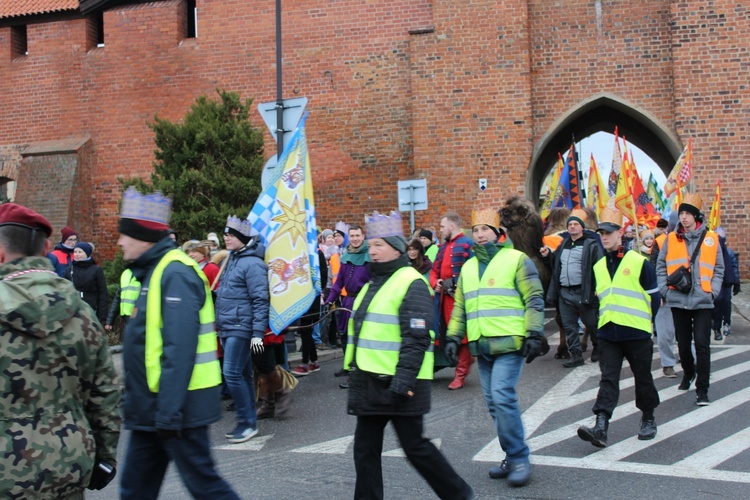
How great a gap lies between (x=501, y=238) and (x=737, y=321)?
30.0 ft

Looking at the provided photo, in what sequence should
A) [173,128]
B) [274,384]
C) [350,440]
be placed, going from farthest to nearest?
1. [173,128]
2. [274,384]
3. [350,440]

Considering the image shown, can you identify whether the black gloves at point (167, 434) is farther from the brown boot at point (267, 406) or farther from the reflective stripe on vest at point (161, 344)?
the brown boot at point (267, 406)

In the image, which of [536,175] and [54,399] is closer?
[54,399]

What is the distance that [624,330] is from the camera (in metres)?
6.30

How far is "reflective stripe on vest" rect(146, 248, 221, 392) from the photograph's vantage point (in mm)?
3777

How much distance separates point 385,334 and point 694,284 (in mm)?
4323

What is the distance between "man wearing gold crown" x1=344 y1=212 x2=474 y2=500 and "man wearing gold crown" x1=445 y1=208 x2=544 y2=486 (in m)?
0.99

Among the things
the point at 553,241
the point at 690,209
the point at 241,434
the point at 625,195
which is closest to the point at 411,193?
the point at 625,195

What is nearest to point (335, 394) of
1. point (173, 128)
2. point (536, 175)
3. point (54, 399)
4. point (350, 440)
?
point (350, 440)

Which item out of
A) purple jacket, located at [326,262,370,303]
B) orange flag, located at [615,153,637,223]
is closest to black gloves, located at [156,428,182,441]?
purple jacket, located at [326,262,370,303]

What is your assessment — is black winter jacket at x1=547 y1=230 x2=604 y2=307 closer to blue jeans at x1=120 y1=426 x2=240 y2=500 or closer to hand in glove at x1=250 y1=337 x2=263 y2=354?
hand in glove at x1=250 y1=337 x2=263 y2=354

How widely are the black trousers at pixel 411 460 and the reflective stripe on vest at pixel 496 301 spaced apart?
1.29 m

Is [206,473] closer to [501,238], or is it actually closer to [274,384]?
[501,238]

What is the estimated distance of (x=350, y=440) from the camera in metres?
6.66
